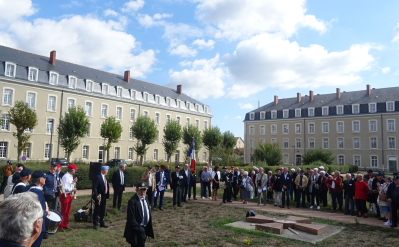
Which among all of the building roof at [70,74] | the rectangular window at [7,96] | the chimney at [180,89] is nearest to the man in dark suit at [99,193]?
the rectangular window at [7,96]

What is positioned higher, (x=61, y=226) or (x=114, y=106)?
(x=114, y=106)

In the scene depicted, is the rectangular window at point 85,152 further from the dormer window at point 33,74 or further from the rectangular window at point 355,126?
the rectangular window at point 355,126

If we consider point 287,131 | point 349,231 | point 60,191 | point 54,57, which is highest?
point 54,57

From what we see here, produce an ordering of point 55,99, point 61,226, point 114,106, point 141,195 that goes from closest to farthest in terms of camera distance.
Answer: point 141,195, point 61,226, point 55,99, point 114,106

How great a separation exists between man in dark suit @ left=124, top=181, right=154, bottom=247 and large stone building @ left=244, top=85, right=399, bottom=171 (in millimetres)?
48020

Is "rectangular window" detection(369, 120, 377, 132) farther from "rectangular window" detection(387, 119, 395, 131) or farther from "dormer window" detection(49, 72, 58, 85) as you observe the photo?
"dormer window" detection(49, 72, 58, 85)

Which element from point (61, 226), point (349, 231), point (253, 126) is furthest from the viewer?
point (253, 126)

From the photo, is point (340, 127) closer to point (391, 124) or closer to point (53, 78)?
point (391, 124)

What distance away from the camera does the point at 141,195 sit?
15.9ft

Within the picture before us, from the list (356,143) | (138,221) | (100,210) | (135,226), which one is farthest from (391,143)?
(135,226)

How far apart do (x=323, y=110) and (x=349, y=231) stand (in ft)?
145

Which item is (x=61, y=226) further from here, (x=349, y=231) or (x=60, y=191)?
(x=349, y=231)

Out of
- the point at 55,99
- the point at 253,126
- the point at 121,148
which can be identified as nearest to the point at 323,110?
the point at 253,126

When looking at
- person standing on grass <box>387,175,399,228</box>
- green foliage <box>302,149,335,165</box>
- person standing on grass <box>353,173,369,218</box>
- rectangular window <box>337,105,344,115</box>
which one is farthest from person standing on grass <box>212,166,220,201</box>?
rectangular window <box>337,105,344,115</box>
